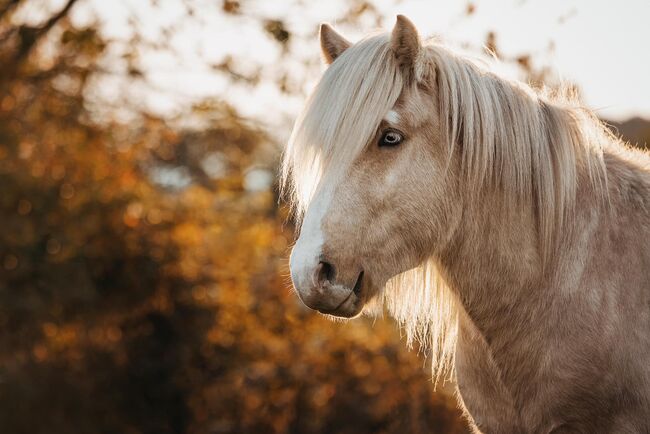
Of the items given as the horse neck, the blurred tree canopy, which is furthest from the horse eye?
the blurred tree canopy

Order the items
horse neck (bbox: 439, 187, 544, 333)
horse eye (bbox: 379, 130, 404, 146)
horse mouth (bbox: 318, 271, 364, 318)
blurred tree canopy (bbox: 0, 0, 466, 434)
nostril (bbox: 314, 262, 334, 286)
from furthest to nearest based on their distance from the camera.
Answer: blurred tree canopy (bbox: 0, 0, 466, 434) → horse neck (bbox: 439, 187, 544, 333) → horse eye (bbox: 379, 130, 404, 146) → horse mouth (bbox: 318, 271, 364, 318) → nostril (bbox: 314, 262, 334, 286)

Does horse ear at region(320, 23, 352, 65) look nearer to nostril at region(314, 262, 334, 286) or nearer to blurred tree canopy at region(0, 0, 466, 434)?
nostril at region(314, 262, 334, 286)

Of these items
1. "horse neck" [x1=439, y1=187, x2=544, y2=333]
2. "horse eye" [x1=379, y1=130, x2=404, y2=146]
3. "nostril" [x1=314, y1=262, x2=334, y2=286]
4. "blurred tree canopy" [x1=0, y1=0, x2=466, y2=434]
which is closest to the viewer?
"nostril" [x1=314, y1=262, x2=334, y2=286]

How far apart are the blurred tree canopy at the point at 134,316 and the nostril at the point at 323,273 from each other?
503cm

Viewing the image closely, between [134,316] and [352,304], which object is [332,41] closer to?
[352,304]

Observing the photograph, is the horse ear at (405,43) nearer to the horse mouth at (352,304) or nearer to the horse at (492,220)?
the horse at (492,220)

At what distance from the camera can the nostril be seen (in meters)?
2.71

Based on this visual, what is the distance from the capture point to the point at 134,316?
27.2 ft

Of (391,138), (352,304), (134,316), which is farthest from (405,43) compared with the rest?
(134,316)

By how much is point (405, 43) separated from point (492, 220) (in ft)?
2.61

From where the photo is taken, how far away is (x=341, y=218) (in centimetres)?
279

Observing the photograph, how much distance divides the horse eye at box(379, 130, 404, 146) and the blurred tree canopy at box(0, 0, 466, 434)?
4793mm

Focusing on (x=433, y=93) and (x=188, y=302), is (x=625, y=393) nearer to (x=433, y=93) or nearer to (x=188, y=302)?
(x=433, y=93)

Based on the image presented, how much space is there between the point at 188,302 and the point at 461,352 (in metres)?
5.46
